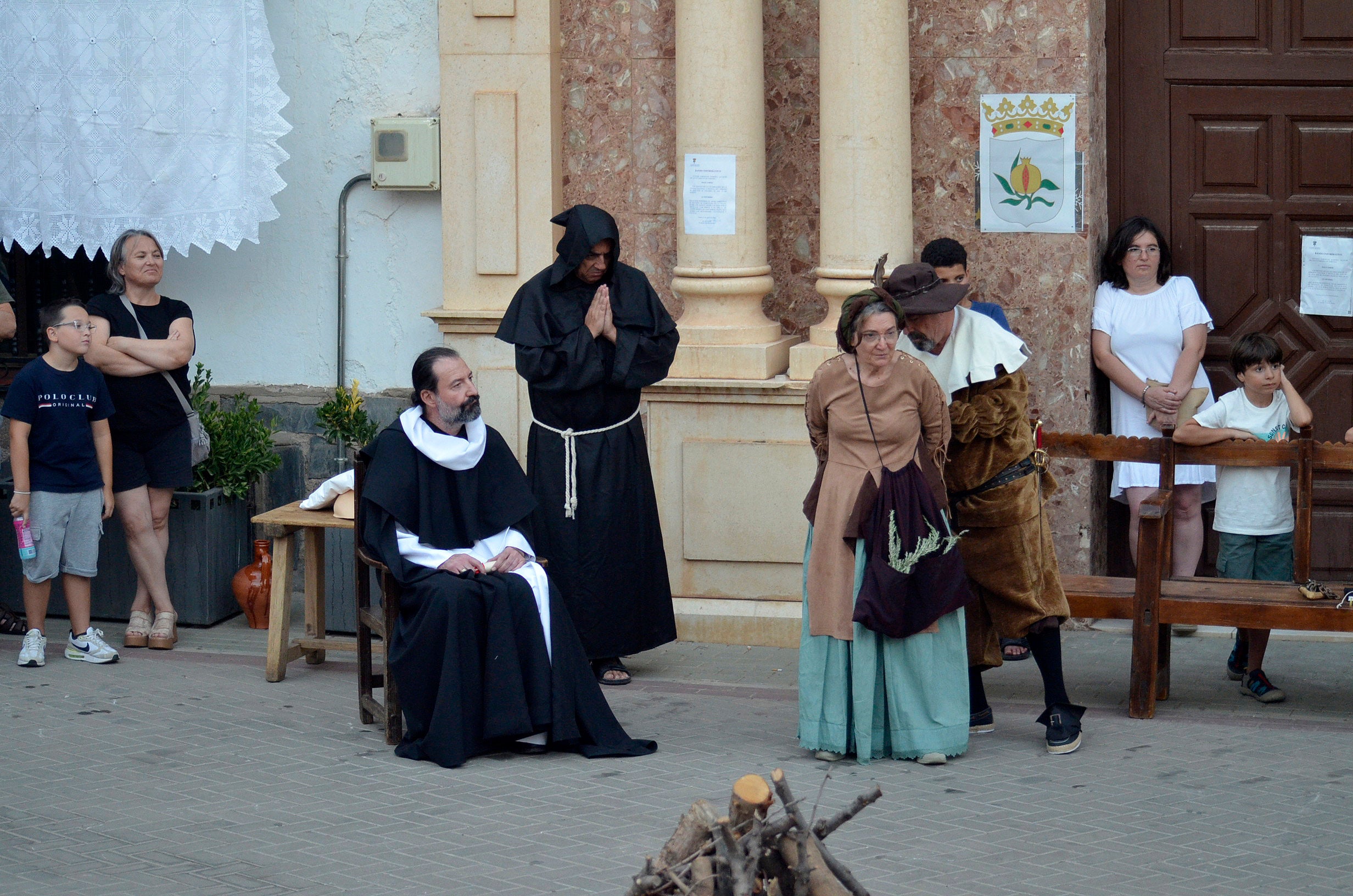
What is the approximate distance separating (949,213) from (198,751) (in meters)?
4.07

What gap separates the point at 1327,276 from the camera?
761 cm

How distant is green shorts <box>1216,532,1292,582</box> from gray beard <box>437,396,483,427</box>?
10.6 ft

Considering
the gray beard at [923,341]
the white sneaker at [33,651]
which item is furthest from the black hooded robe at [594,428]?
the white sneaker at [33,651]

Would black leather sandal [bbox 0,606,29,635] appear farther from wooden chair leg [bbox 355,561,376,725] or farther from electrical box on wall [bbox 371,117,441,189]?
electrical box on wall [bbox 371,117,441,189]

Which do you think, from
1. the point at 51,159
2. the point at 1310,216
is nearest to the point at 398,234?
the point at 51,159

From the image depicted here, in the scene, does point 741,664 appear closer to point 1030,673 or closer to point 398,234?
point 1030,673

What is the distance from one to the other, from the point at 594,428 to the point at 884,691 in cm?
178

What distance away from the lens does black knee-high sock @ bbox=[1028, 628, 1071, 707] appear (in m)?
5.84

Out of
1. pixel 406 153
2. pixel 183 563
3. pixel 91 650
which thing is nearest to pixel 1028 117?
pixel 406 153

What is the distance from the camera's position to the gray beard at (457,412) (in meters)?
6.01

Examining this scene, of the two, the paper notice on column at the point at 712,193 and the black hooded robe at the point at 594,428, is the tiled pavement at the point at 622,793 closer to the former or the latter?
the black hooded robe at the point at 594,428

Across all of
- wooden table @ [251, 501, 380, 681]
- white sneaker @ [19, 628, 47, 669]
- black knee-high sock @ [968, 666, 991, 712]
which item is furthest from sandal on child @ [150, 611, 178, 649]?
black knee-high sock @ [968, 666, 991, 712]

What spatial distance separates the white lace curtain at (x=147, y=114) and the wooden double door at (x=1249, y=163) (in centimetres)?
414

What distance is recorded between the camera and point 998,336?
5.70 metres
